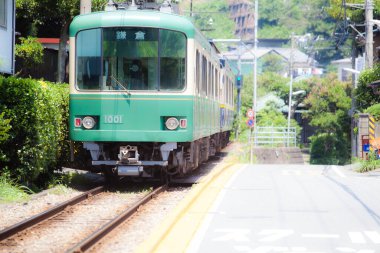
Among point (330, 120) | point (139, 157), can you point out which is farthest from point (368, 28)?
point (330, 120)

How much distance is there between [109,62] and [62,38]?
14.2m

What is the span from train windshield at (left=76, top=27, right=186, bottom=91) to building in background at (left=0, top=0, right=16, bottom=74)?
701 centimetres

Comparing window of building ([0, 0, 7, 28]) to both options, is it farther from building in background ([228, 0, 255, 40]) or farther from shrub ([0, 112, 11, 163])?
building in background ([228, 0, 255, 40])

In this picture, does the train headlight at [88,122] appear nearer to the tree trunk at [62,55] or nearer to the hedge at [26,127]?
the hedge at [26,127]

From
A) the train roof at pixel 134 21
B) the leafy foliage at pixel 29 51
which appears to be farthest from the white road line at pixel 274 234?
the leafy foliage at pixel 29 51

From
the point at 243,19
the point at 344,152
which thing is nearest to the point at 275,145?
the point at 344,152

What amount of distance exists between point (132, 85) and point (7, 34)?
8456 mm

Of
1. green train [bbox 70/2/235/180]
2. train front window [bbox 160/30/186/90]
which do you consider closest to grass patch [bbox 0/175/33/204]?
green train [bbox 70/2/235/180]

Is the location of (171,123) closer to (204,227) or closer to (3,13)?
(204,227)

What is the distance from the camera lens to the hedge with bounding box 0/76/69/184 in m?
13.8

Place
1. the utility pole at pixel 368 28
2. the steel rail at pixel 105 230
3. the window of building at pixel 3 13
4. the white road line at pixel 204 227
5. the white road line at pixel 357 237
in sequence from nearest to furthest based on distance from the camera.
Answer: the steel rail at pixel 105 230, the white road line at pixel 204 227, the white road line at pixel 357 237, the window of building at pixel 3 13, the utility pole at pixel 368 28

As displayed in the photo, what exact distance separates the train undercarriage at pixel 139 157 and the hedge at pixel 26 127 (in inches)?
36.5

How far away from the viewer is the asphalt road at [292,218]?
30.4ft

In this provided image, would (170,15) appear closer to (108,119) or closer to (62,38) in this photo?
(108,119)
